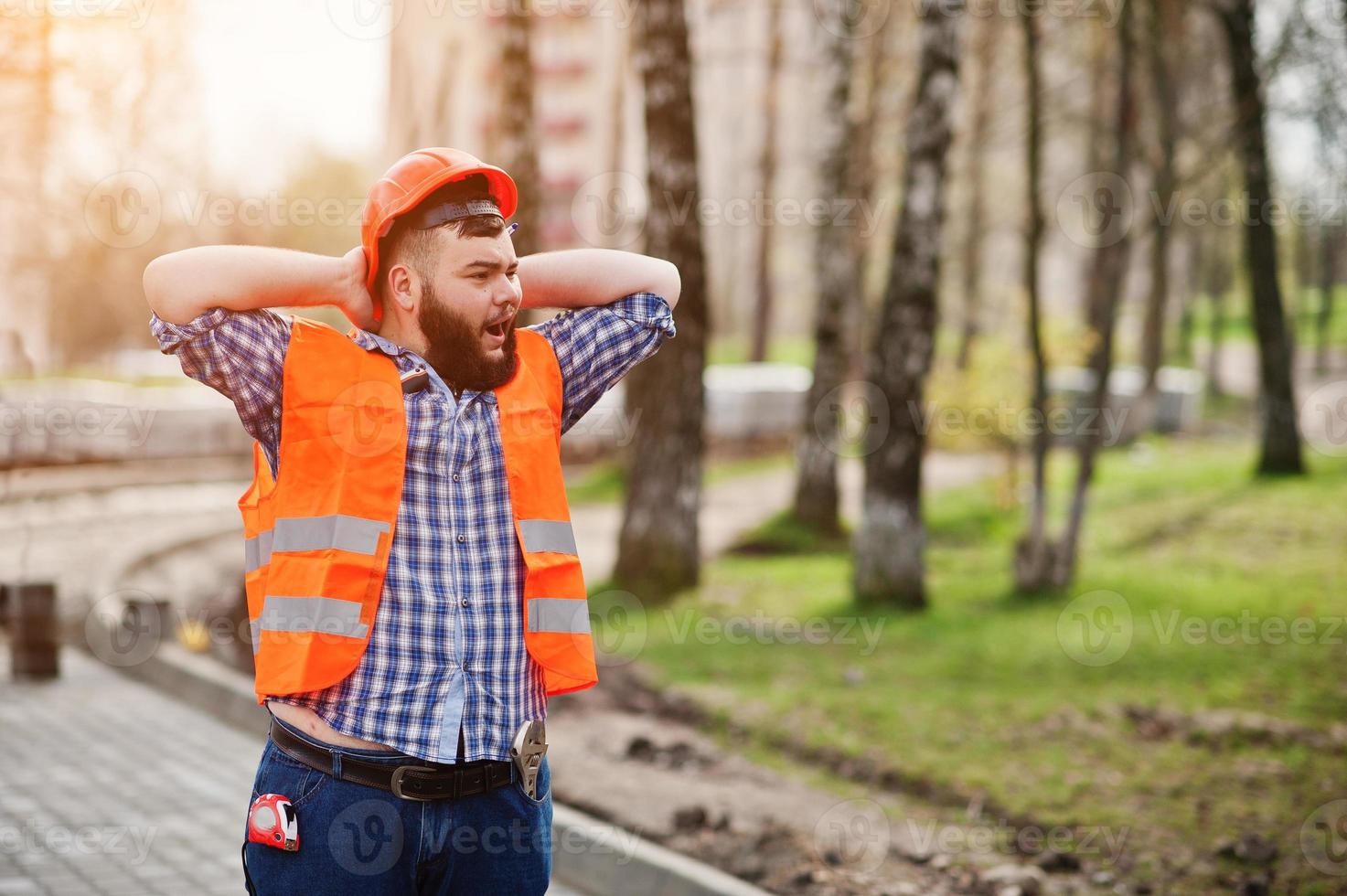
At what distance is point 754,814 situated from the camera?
20.6 ft

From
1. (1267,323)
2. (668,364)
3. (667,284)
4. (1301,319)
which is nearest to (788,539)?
(668,364)

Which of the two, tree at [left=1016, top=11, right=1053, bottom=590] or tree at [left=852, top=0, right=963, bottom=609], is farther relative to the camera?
tree at [left=1016, top=11, right=1053, bottom=590]

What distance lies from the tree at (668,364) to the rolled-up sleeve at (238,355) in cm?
830

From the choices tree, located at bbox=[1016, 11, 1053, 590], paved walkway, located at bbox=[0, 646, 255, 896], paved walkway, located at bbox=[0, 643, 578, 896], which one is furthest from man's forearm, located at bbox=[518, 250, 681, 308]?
tree, located at bbox=[1016, 11, 1053, 590]

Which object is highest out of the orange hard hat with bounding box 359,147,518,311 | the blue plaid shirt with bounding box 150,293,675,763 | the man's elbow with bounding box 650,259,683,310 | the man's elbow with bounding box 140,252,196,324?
the orange hard hat with bounding box 359,147,518,311

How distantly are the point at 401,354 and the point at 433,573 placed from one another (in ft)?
1.49

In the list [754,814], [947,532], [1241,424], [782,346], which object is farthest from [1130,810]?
[782,346]

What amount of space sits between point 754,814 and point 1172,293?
41723mm

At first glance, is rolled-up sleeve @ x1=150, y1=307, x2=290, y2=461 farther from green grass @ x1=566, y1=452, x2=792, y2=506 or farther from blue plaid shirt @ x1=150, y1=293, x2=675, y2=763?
green grass @ x1=566, y1=452, x2=792, y2=506

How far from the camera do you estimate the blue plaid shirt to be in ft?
8.43

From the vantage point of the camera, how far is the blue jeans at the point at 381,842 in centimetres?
253

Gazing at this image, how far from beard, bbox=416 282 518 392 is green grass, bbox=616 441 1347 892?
4100 mm

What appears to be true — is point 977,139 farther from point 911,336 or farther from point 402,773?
point 402,773

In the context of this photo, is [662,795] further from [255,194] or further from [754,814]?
[255,194]
